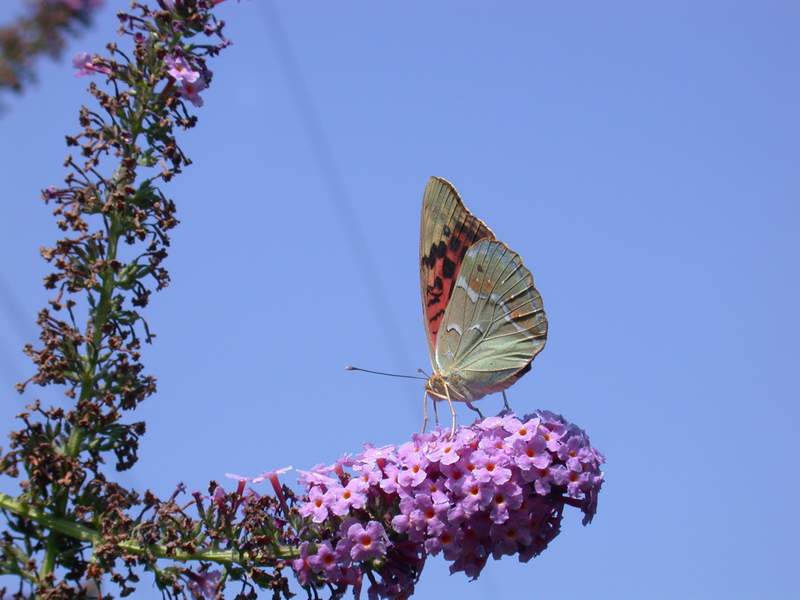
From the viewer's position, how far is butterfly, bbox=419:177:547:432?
4.88 meters

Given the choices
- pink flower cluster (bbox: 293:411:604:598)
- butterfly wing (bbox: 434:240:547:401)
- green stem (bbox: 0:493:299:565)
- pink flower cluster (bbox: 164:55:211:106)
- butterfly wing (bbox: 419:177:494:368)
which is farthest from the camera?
butterfly wing (bbox: 419:177:494:368)

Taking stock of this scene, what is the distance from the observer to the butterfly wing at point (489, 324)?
4863 mm

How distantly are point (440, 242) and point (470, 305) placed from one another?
0.37 meters

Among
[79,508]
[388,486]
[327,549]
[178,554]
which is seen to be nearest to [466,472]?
[388,486]

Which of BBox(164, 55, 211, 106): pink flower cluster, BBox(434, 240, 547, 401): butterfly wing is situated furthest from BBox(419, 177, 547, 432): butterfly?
BBox(164, 55, 211, 106): pink flower cluster

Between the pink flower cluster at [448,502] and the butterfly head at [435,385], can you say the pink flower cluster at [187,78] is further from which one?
the butterfly head at [435,385]

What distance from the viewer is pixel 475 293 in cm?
506

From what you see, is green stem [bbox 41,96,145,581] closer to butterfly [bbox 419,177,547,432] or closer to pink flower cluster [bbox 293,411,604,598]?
pink flower cluster [bbox 293,411,604,598]

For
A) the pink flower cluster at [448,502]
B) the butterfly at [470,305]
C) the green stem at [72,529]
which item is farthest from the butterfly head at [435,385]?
the green stem at [72,529]

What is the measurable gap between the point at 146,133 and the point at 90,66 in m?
0.39

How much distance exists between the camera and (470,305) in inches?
200

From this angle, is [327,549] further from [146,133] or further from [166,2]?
[166,2]

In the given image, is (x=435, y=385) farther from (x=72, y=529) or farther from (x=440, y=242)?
(x=72, y=529)

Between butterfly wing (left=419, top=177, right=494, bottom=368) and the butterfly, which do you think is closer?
the butterfly
